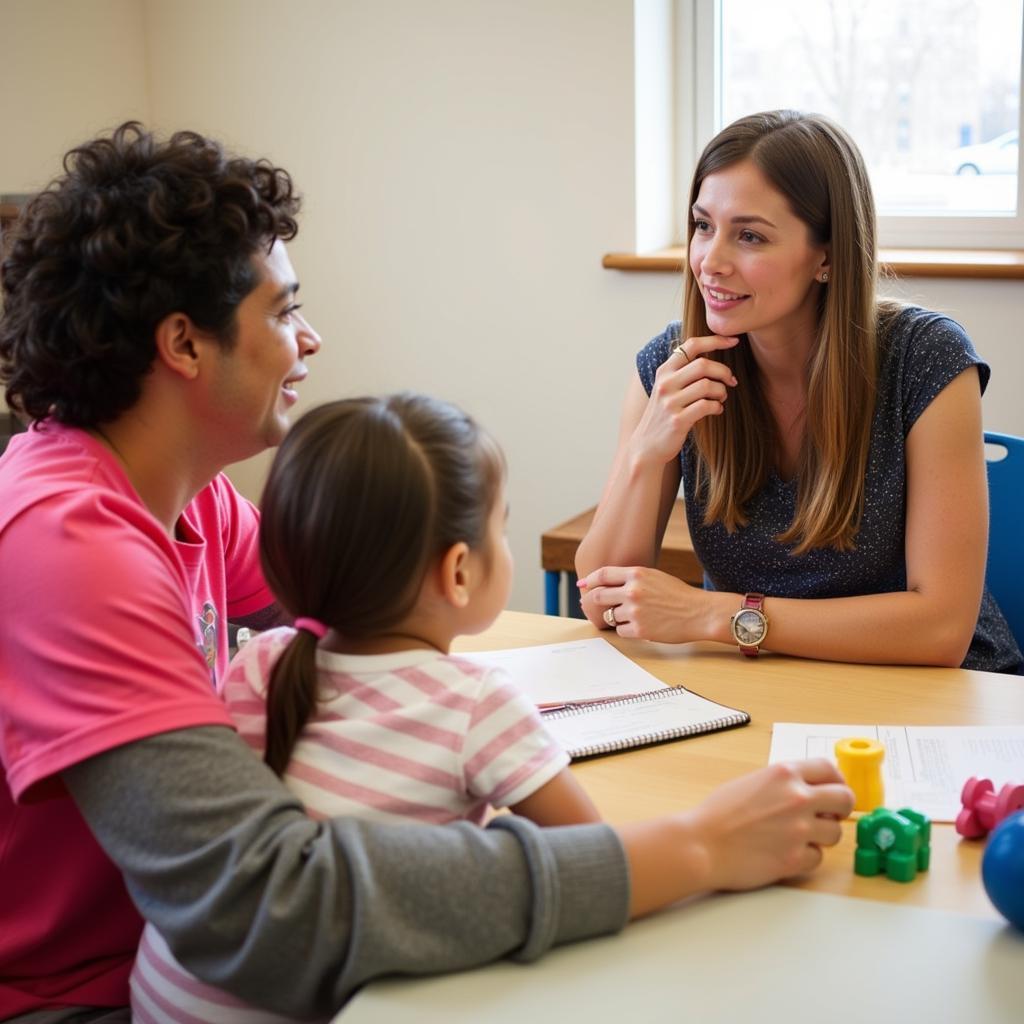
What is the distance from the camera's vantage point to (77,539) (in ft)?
3.24

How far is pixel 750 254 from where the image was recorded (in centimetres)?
177

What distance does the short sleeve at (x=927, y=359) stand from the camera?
1.68 meters

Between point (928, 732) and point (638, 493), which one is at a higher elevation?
point (638, 493)

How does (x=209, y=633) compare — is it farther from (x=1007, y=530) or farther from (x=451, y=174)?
(x=451, y=174)

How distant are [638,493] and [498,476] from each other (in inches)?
28.9

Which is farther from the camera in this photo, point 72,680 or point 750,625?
point 750,625

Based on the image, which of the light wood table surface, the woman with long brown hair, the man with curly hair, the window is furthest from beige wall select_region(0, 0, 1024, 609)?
the man with curly hair

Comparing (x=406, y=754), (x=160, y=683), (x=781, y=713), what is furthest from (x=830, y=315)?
(x=160, y=683)

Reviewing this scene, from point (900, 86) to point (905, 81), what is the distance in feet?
0.05

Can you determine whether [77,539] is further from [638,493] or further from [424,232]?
[424,232]

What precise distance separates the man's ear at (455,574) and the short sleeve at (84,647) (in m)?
0.20

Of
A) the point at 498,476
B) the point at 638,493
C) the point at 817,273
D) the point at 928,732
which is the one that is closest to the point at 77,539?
the point at 498,476

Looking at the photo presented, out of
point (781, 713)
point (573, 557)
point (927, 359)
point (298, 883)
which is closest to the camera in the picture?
point (298, 883)

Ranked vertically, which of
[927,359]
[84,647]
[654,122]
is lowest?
[84,647]
